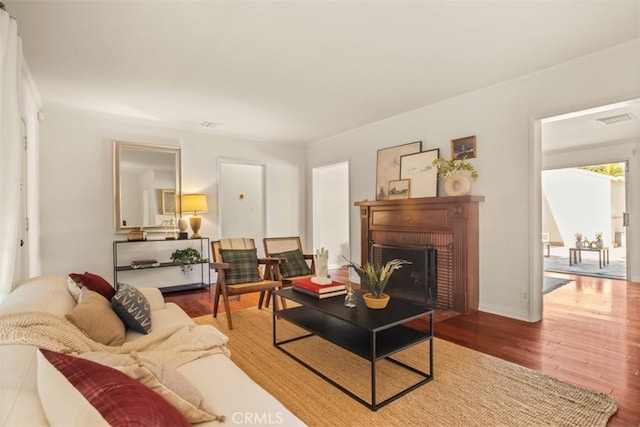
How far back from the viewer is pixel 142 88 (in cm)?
358

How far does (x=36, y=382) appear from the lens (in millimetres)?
974

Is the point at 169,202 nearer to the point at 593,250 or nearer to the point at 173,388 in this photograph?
the point at 173,388

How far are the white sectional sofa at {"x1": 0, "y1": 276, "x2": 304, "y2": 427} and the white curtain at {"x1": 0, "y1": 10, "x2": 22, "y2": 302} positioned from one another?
190 mm

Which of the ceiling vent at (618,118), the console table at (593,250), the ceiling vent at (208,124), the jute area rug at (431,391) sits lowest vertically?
the jute area rug at (431,391)

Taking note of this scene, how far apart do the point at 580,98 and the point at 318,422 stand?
3476 millimetres

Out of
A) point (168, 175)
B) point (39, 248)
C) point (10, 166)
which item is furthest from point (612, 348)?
point (39, 248)

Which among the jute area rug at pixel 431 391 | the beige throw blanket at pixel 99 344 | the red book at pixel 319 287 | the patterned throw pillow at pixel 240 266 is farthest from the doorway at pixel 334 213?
the beige throw blanket at pixel 99 344

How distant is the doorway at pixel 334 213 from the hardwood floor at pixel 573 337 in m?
2.77

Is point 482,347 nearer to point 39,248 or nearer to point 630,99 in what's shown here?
point 630,99

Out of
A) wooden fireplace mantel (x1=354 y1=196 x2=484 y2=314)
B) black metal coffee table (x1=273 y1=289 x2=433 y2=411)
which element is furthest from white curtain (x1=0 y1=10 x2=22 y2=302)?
wooden fireplace mantel (x1=354 y1=196 x2=484 y2=314)

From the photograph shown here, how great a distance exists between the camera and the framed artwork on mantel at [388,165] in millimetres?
4590

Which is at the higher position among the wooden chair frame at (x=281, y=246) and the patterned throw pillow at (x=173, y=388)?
the wooden chair frame at (x=281, y=246)

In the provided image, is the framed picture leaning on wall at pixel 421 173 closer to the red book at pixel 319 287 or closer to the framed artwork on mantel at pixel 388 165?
the framed artwork on mantel at pixel 388 165

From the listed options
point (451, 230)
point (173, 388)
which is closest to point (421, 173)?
point (451, 230)
